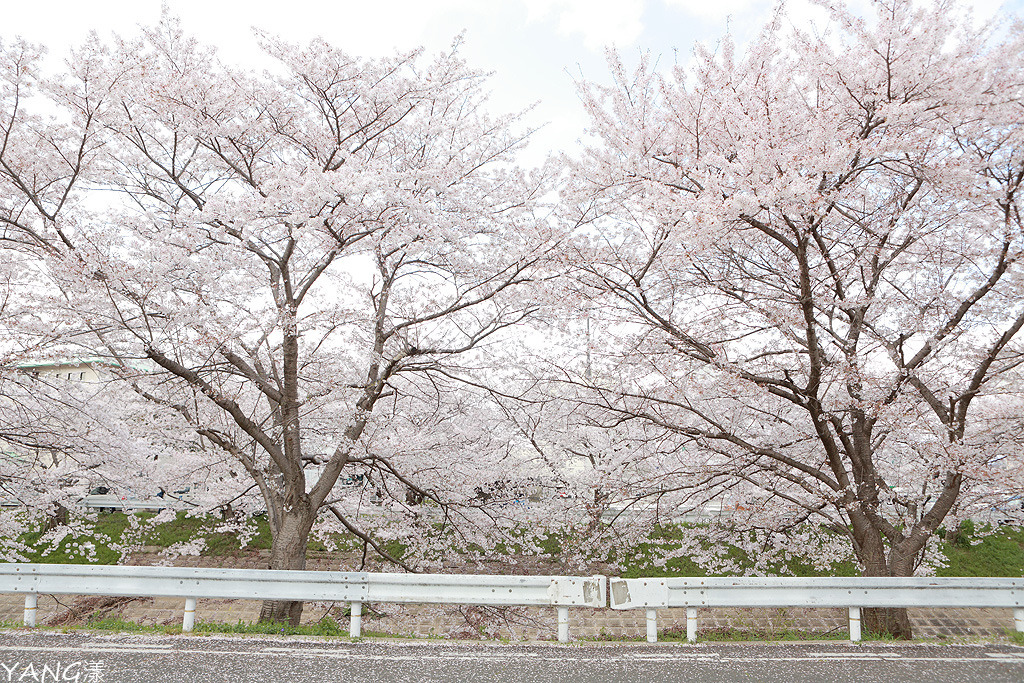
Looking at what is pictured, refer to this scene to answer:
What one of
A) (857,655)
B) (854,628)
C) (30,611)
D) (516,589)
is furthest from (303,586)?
(854,628)

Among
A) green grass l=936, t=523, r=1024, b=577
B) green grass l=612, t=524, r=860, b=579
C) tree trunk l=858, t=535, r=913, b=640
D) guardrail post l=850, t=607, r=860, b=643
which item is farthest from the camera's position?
green grass l=936, t=523, r=1024, b=577

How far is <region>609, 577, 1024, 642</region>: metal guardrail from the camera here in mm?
6121

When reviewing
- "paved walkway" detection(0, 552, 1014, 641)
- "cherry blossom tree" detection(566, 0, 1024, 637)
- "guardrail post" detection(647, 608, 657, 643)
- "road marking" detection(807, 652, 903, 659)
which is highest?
"cherry blossom tree" detection(566, 0, 1024, 637)

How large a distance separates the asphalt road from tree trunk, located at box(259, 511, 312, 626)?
3.63m

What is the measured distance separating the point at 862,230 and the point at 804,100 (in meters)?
2.00

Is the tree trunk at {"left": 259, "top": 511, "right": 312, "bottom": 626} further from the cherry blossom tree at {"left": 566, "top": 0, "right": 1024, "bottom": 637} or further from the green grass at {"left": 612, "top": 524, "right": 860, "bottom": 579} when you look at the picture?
the green grass at {"left": 612, "top": 524, "right": 860, "bottom": 579}

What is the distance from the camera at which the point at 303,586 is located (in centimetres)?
636

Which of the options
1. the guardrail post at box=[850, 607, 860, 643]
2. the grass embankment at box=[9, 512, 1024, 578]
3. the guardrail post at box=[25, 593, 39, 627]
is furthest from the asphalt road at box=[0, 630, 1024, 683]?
the grass embankment at box=[9, 512, 1024, 578]

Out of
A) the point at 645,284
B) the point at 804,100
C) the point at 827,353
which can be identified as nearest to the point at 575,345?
the point at 645,284

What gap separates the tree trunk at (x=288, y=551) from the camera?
9.38 meters

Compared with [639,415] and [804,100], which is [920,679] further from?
[804,100]

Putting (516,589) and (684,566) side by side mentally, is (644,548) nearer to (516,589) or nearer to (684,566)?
(684,566)

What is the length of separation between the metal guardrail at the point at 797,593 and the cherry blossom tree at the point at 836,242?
214 cm

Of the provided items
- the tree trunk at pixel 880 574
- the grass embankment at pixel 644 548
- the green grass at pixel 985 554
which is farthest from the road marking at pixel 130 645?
the green grass at pixel 985 554
